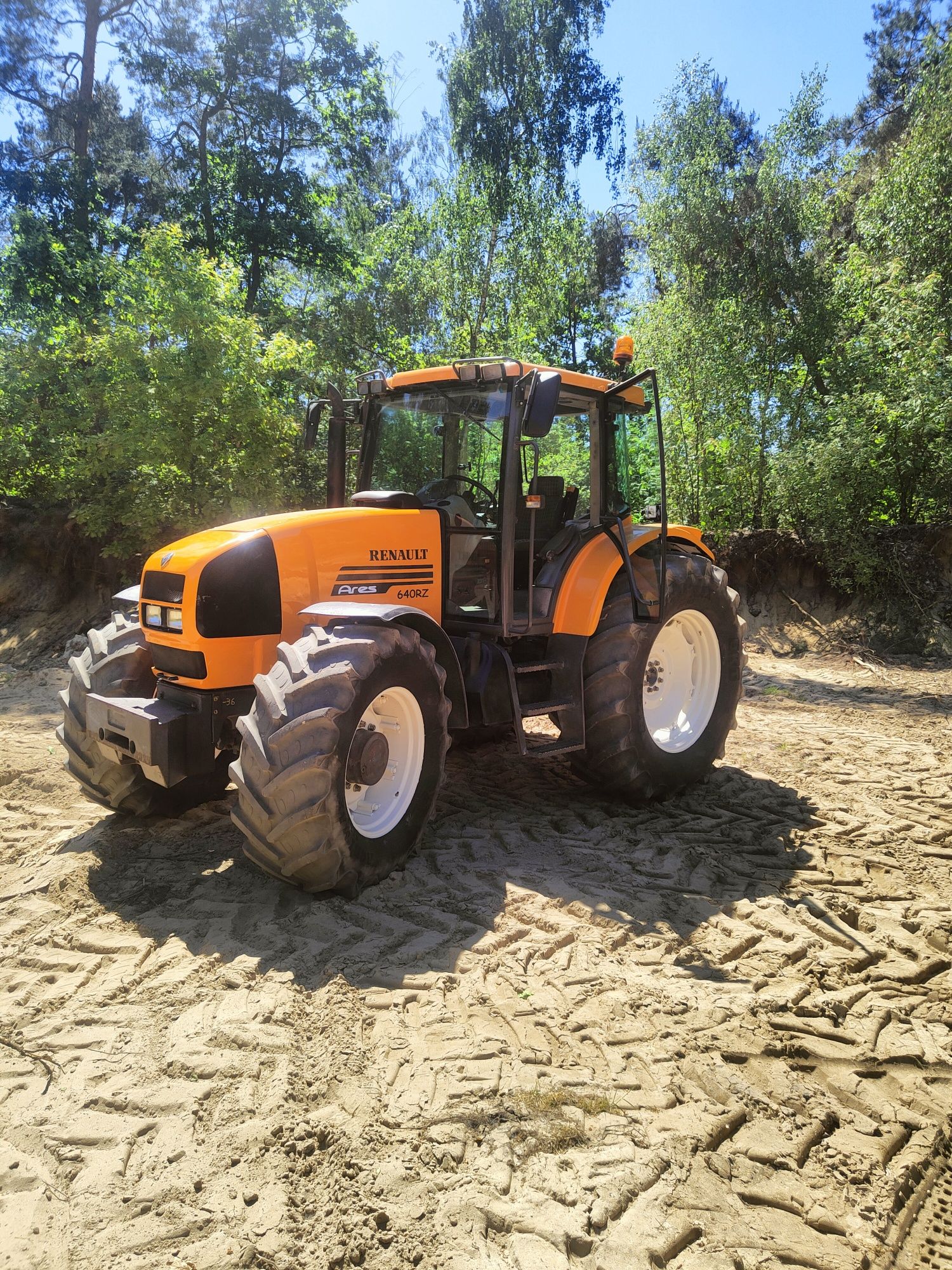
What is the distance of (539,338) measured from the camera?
1577cm

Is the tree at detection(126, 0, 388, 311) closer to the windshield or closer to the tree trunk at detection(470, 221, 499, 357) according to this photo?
the tree trunk at detection(470, 221, 499, 357)

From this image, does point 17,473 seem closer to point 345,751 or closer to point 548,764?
point 548,764

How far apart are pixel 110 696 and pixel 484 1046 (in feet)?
7.76

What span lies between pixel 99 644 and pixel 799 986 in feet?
11.2

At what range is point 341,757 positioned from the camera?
3.08 metres

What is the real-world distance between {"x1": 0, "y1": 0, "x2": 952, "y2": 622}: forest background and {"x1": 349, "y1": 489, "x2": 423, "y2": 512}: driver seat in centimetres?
106

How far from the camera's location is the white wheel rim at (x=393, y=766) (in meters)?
3.48

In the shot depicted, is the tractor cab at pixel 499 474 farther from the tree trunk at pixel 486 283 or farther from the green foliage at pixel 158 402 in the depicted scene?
the tree trunk at pixel 486 283

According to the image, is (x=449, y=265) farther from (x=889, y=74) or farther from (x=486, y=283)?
(x=889, y=74)

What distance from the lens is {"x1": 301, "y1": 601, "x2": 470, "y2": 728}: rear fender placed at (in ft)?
11.1

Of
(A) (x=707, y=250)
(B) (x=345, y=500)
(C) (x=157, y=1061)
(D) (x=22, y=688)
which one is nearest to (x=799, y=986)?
(C) (x=157, y=1061)

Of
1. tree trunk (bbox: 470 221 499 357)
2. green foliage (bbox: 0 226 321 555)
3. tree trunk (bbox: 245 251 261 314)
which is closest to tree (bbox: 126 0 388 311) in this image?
tree trunk (bbox: 245 251 261 314)

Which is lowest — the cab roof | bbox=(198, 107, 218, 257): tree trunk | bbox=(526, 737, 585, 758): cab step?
bbox=(526, 737, 585, 758): cab step

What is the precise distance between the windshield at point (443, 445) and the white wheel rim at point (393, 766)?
1247 millimetres
